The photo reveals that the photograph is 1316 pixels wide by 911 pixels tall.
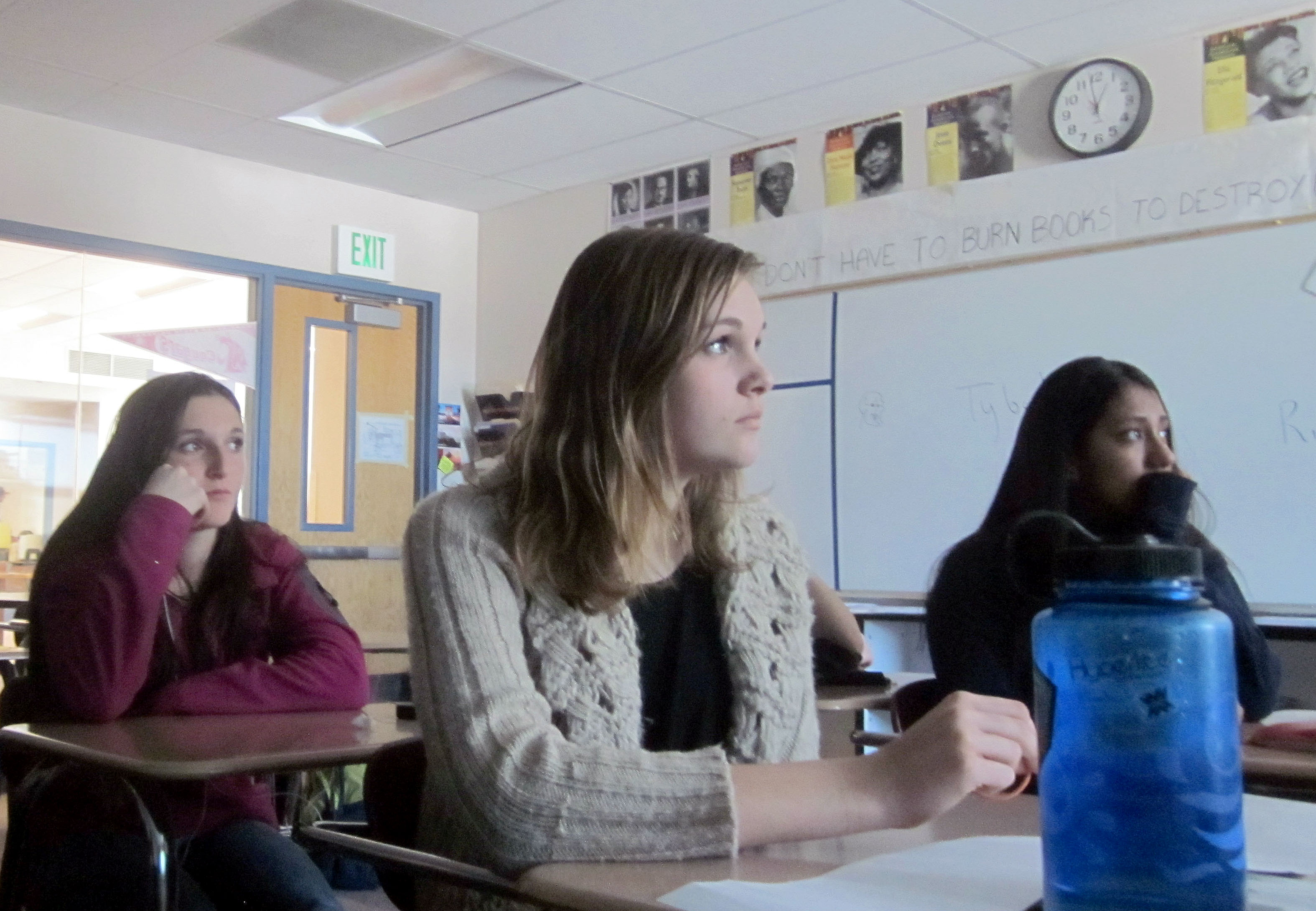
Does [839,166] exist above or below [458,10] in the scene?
below

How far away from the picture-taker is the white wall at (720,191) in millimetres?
3469

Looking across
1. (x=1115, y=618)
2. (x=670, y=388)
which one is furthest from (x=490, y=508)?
(x=1115, y=618)

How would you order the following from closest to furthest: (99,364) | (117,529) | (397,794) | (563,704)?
(563,704)
(397,794)
(117,529)
(99,364)

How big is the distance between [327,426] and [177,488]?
120 inches

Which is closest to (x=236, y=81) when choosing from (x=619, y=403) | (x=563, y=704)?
(x=619, y=403)

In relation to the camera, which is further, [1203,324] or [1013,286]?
[1013,286]

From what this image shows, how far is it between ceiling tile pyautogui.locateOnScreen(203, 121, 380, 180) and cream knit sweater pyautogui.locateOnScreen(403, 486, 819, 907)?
358 centimetres

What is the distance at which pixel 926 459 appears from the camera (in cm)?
382

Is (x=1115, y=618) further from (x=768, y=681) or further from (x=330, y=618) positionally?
(x=330, y=618)

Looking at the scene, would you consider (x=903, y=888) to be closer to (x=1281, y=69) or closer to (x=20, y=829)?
(x=20, y=829)

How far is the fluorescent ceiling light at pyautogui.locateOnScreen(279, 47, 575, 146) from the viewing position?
12.6ft

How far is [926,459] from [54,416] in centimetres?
447

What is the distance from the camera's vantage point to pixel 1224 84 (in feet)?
11.1

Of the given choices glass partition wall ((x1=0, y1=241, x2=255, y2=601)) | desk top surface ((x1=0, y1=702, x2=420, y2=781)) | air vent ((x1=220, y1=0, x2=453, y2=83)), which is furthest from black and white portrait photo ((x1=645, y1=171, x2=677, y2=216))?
desk top surface ((x1=0, y1=702, x2=420, y2=781))
